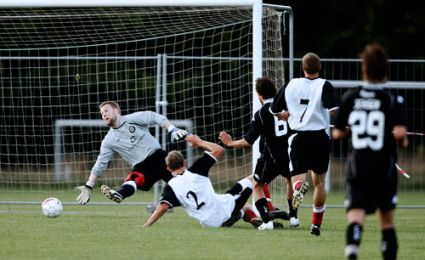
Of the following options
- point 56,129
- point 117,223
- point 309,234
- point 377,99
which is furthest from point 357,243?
point 56,129

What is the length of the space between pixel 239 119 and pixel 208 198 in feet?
19.9

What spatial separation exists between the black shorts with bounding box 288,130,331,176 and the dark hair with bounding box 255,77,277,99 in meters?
0.97

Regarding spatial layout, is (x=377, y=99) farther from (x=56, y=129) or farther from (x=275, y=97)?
(x=56, y=129)

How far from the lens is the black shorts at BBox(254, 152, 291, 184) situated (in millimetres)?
12133

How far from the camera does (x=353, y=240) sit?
25.8 ft

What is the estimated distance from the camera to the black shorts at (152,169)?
Result: 1316 cm

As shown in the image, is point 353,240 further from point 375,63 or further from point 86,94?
point 86,94

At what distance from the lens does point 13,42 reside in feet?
59.2

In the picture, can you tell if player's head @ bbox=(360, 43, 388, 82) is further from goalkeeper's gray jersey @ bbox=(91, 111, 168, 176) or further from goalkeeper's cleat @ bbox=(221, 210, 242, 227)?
goalkeeper's gray jersey @ bbox=(91, 111, 168, 176)

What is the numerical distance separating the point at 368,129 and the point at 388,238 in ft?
2.85

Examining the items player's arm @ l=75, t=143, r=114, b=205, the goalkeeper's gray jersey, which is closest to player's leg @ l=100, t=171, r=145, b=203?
the goalkeeper's gray jersey

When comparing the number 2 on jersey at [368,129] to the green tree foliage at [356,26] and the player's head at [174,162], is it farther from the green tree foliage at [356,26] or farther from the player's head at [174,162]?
the green tree foliage at [356,26]

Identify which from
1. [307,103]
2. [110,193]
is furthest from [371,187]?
[110,193]

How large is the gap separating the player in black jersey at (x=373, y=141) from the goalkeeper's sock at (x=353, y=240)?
11 centimetres
